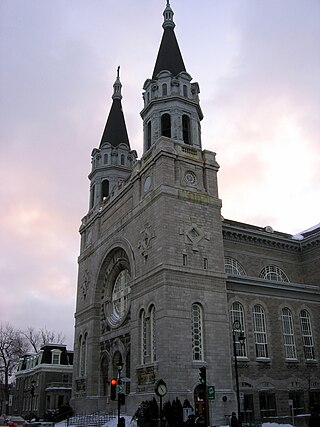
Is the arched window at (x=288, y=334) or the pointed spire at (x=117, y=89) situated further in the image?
the pointed spire at (x=117, y=89)

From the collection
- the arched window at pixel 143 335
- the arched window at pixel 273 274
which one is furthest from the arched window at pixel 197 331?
the arched window at pixel 273 274

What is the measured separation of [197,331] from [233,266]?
1125cm

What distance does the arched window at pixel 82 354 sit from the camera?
43688 mm

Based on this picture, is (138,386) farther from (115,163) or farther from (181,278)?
(115,163)

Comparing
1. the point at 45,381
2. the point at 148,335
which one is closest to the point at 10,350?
the point at 45,381

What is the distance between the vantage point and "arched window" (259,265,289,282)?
43.2 m

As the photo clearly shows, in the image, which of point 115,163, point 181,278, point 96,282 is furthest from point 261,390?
point 115,163

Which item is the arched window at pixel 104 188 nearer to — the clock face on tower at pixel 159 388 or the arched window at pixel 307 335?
the arched window at pixel 307 335

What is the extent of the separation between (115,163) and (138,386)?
85.4 ft

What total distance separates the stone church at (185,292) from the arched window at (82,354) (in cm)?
9

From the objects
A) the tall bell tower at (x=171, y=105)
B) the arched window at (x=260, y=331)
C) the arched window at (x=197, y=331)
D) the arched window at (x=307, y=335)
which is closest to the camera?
the arched window at (x=197, y=331)

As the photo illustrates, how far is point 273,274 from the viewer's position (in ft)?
144

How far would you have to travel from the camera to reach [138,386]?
105ft

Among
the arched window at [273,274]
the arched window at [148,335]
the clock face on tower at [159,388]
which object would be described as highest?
the arched window at [273,274]
